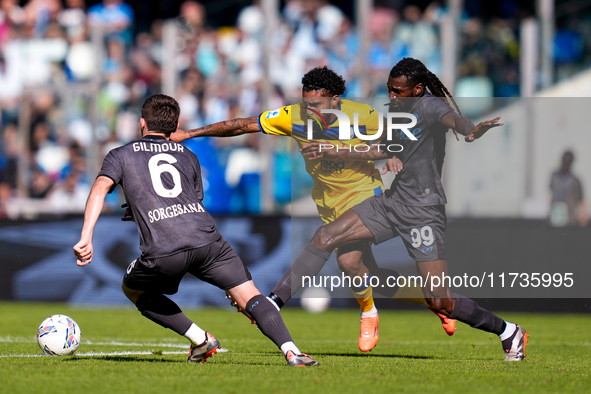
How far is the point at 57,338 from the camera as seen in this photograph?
614 cm

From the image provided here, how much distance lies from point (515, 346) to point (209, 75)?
299 inches

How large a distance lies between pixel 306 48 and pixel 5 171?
5.19 metres

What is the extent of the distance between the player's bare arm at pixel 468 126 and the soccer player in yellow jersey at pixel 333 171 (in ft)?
2.96

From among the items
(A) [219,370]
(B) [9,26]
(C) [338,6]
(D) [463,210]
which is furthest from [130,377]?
(B) [9,26]

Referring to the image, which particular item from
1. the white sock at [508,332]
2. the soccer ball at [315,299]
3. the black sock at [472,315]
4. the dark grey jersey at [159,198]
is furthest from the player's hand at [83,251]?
the soccer ball at [315,299]

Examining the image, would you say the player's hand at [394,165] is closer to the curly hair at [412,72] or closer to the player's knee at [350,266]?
the curly hair at [412,72]

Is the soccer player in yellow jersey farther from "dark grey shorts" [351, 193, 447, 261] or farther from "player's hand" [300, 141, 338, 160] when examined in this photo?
"dark grey shorts" [351, 193, 447, 261]

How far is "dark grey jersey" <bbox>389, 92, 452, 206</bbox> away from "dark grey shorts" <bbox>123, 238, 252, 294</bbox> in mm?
1685

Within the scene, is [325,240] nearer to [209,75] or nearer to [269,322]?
[269,322]

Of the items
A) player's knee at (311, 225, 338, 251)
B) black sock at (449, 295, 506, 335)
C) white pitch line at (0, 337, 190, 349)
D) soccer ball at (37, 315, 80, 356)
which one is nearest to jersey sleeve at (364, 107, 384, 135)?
player's knee at (311, 225, 338, 251)

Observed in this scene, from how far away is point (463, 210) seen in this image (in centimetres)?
1034

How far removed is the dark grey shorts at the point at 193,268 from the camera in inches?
208

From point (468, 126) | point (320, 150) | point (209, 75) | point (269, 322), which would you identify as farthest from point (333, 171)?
point (209, 75)

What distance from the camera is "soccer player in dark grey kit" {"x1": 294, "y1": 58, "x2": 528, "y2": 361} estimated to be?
622 cm
